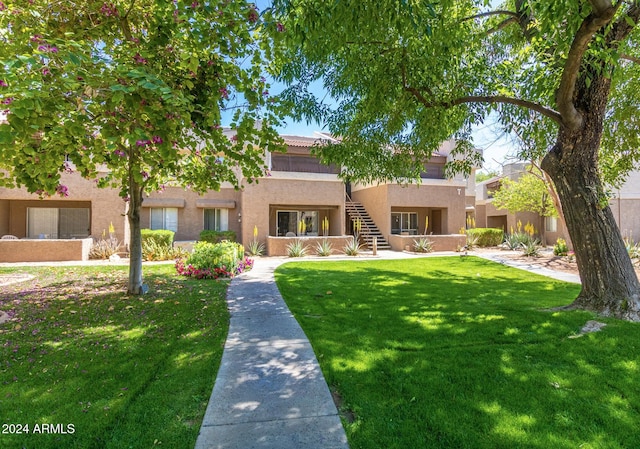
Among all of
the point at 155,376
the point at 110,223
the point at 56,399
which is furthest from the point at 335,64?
the point at 110,223

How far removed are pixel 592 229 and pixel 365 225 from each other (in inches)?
663

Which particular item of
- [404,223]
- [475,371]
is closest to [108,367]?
[475,371]

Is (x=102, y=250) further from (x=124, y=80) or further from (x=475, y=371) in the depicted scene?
(x=475, y=371)

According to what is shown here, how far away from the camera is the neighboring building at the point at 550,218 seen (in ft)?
77.4

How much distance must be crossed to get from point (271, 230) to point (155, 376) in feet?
59.5

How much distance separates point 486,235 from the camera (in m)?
24.3

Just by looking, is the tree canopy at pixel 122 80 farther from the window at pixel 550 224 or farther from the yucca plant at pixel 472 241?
the window at pixel 550 224

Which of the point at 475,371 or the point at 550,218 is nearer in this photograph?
the point at 475,371

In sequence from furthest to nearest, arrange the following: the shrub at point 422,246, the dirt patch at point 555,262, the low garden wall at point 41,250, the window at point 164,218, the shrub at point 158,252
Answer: the shrub at point 422,246 → the window at point 164,218 → the shrub at point 158,252 → the low garden wall at point 41,250 → the dirt patch at point 555,262

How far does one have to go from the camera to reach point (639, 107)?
888 cm

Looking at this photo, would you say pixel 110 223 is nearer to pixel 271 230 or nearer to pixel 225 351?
pixel 271 230

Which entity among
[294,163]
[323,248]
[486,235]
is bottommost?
[323,248]

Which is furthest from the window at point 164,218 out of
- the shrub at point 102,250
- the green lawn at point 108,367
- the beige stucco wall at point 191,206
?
the green lawn at point 108,367

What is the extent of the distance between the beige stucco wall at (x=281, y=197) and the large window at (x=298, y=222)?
2222 mm
